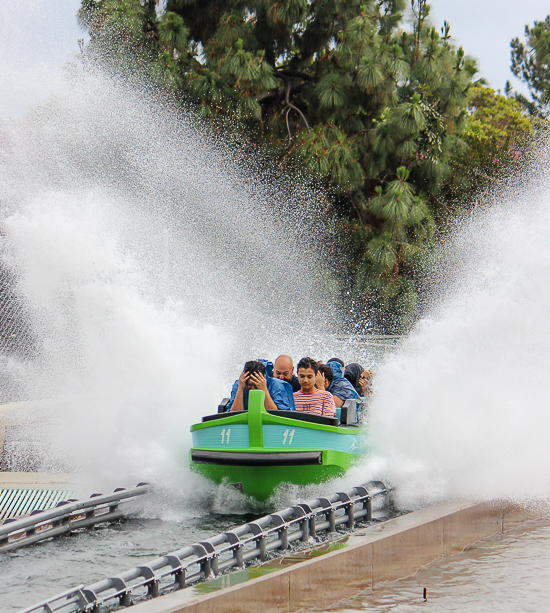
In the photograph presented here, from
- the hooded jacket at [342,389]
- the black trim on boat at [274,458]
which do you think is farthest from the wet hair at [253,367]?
the hooded jacket at [342,389]

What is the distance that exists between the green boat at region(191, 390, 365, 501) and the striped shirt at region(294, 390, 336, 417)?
0.55 m

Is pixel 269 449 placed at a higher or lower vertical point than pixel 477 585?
higher

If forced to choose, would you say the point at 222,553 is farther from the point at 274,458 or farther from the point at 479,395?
the point at 479,395

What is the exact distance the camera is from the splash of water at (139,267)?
9625mm

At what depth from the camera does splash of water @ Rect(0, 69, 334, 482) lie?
962 cm

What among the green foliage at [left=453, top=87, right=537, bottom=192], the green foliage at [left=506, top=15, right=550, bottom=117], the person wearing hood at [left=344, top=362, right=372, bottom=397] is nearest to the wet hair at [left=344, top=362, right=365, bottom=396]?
the person wearing hood at [left=344, top=362, right=372, bottom=397]

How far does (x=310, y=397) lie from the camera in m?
7.99

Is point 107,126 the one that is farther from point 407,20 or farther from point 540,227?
point 540,227

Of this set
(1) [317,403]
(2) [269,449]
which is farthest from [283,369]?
(2) [269,449]

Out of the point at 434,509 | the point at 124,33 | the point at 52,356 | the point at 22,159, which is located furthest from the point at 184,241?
the point at 434,509

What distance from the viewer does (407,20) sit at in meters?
21.1

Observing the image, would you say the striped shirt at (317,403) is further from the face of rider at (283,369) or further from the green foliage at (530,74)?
the green foliage at (530,74)

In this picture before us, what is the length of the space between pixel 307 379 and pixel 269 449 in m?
1.10

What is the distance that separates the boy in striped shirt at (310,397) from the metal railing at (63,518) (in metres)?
1.69
